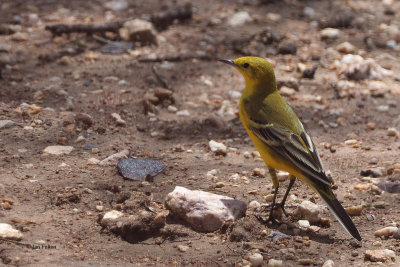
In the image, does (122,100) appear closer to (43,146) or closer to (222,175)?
(43,146)

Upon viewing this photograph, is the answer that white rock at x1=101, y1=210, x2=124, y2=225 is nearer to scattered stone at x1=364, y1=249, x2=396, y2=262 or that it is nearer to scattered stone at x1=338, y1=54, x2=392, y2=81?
scattered stone at x1=364, y1=249, x2=396, y2=262

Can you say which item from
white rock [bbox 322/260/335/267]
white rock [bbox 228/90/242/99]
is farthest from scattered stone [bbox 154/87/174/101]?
white rock [bbox 322/260/335/267]

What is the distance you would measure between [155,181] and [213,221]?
827 mm

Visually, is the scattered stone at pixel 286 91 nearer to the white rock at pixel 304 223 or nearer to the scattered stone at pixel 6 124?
the white rock at pixel 304 223

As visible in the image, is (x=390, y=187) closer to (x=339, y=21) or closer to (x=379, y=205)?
(x=379, y=205)

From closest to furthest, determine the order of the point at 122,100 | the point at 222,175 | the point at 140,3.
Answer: the point at 222,175, the point at 122,100, the point at 140,3

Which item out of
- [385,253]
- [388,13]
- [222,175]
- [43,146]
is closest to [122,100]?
[43,146]

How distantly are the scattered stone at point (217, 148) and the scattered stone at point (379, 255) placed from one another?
1.82 meters

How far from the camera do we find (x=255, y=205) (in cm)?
451

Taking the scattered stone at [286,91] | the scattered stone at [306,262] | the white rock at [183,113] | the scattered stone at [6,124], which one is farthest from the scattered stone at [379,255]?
the scattered stone at [6,124]

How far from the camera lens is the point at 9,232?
364 cm

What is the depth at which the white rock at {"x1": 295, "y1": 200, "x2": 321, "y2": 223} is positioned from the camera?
4.33m

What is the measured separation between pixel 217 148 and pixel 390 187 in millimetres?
1532

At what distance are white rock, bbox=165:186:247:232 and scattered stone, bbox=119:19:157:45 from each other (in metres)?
3.61
